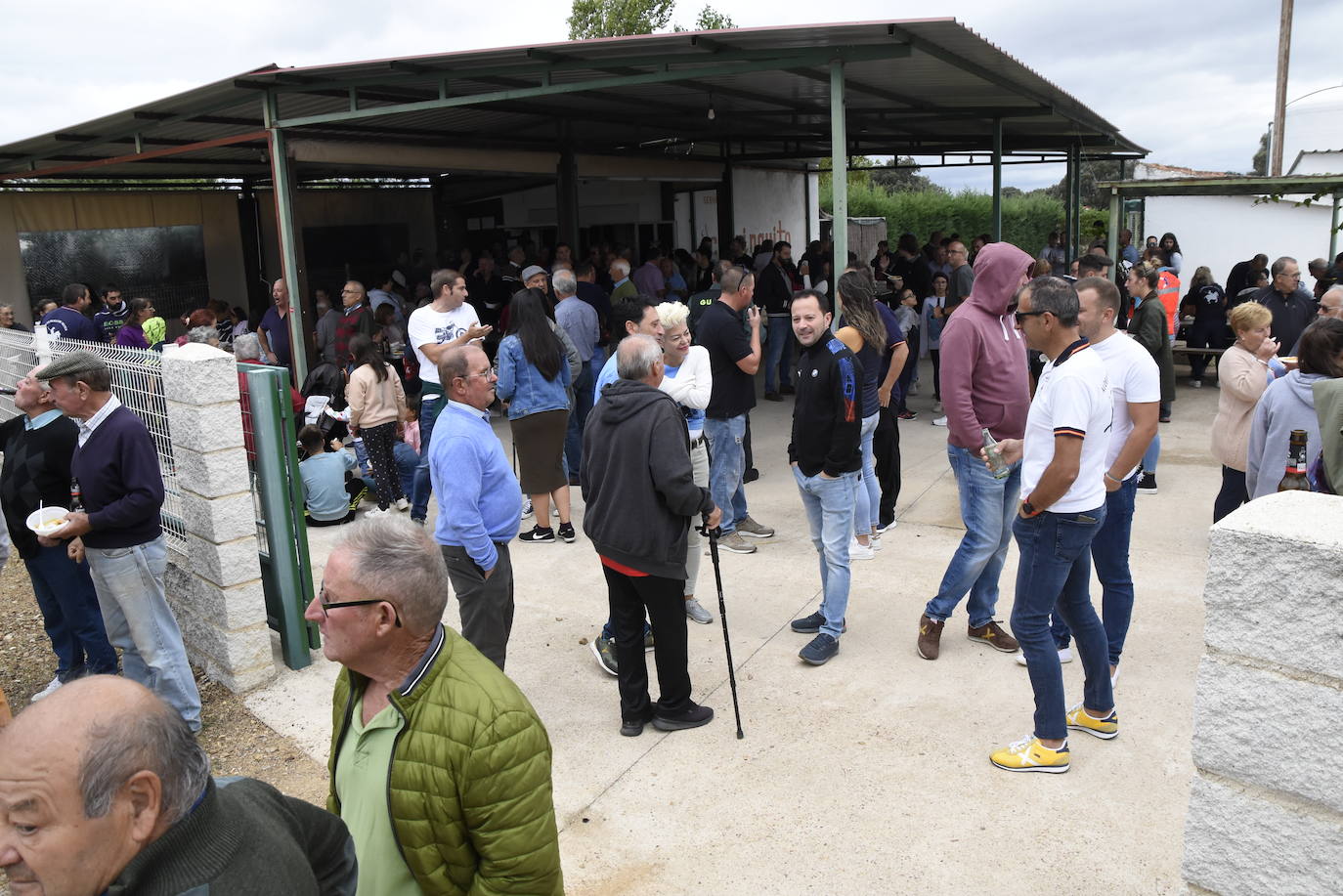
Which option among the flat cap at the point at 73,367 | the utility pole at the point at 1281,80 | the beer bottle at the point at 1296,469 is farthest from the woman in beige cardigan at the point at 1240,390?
the utility pole at the point at 1281,80

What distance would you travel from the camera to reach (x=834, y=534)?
489 centimetres

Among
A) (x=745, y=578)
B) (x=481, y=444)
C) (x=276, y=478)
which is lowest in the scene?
(x=745, y=578)

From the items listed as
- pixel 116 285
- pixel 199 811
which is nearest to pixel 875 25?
pixel 199 811

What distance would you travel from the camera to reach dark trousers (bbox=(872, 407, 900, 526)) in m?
6.93

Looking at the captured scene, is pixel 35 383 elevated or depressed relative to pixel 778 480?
elevated

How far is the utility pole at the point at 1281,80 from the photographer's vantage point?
20344mm

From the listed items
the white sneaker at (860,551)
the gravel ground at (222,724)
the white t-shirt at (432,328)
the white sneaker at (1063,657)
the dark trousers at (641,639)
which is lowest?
the gravel ground at (222,724)

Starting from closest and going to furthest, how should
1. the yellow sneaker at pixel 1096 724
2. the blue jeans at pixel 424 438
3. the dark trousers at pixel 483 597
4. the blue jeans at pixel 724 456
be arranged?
the dark trousers at pixel 483 597 < the yellow sneaker at pixel 1096 724 < the blue jeans at pixel 724 456 < the blue jeans at pixel 424 438

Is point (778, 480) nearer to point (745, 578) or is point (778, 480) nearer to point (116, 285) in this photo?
point (745, 578)

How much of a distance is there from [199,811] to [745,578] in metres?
4.73

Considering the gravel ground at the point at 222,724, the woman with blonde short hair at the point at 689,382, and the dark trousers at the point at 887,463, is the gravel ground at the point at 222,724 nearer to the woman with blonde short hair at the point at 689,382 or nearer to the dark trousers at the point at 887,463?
the woman with blonde short hair at the point at 689,382

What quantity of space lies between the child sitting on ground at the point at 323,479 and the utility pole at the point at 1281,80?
19607mm

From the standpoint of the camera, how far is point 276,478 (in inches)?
199

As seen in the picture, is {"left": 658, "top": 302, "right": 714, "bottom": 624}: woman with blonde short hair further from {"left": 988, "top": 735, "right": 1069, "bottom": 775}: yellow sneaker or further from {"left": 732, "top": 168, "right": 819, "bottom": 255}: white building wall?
{"left": 732, "top": 168, "right": 819, "bottom": 255}: white building wall
